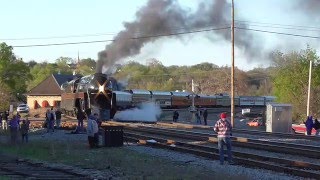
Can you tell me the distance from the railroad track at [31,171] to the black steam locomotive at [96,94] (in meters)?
19.0

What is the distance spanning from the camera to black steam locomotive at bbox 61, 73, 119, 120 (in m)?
37.8

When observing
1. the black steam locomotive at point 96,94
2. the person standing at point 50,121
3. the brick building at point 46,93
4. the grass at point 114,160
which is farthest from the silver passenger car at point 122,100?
the brick building at point 46,93

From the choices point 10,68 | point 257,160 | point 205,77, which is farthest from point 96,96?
point 205,77

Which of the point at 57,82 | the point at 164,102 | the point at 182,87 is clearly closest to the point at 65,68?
the point at 182,87

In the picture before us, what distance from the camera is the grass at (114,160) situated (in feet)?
48.7

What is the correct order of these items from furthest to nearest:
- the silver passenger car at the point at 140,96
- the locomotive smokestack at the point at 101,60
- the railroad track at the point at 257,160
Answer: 1. the silver passenger car at the point at 140,96
2. the locomotive smokestack at the point at 101,60
3. the railroad track at the point at 257,160

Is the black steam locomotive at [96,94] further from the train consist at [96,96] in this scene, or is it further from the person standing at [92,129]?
the person standing at [92,129]

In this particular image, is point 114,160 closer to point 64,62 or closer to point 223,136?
point 223,136

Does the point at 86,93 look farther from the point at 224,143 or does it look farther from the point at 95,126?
the point at 224,143

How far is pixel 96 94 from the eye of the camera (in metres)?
37.9

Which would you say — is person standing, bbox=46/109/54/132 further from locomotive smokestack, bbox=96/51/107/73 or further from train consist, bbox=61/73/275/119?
locomotive smokestack, bbox=96/51/107/73

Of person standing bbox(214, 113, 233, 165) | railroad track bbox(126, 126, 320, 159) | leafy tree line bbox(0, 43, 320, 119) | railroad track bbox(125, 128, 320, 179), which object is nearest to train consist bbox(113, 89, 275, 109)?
leafy tree line bbox(0, 43, 320, 119)

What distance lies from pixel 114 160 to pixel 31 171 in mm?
3300

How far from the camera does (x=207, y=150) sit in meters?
20.9
